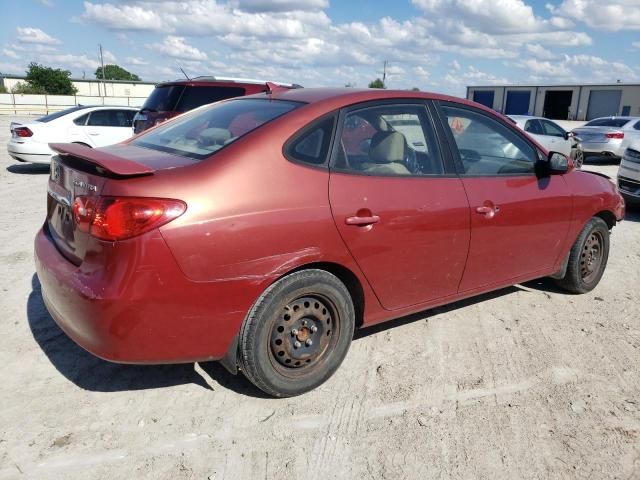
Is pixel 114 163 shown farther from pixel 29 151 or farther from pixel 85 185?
pixel 29 151

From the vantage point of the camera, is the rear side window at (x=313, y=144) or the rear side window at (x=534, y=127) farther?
the rear side window at (x=534, y=127)

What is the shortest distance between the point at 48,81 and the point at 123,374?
7798cm

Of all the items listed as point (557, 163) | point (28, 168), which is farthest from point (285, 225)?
point (28, 168)

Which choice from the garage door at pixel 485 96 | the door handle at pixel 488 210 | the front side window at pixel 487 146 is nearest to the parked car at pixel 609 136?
Answer: the front side window at pixel 487 146

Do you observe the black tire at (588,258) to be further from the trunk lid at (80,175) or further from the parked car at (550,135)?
the parked car at (550,135)

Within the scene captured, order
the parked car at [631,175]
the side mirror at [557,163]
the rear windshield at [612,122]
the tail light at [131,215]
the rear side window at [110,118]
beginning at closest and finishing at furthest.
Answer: the tail light at [131,215] → the side mirror at [557,163] → the parked car at [631,175] → the rear side window at [110,118] → the rear windshield at [612,122]

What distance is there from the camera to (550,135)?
48.5 ft

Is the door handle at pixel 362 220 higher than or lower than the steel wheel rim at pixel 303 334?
higher

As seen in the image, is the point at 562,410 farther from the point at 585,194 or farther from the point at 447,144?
the point at 585,194

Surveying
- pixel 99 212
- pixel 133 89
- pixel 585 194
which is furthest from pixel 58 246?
pixel 133 89

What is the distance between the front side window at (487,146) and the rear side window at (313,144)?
3.45 feet

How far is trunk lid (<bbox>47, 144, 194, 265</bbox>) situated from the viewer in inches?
104

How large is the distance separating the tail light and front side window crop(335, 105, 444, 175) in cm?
102

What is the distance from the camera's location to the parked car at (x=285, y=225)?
258cm
